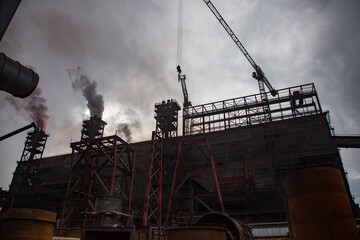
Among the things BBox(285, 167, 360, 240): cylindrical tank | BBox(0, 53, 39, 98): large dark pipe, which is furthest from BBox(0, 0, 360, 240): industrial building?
BBox(0, 53, 39, 98): large dark pipe

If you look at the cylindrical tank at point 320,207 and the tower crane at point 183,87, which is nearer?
the cylindrical tank at point 320,207

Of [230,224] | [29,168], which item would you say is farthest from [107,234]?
[29,168]

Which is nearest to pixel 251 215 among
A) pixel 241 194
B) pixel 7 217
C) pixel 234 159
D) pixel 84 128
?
pixel 241 194

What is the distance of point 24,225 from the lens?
7.59m

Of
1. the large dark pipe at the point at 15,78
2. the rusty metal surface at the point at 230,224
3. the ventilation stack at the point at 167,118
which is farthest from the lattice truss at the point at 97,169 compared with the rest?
the ventilation stack at the point at 167,118

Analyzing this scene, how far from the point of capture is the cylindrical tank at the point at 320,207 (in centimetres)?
676

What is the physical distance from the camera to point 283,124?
31.9 meters

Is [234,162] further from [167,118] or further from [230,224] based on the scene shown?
[230,224]

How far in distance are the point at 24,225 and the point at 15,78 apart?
5147mm

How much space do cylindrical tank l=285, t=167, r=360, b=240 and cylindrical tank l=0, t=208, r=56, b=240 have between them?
7861mm

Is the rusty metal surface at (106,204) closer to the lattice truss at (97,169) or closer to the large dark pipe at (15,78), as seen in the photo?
the lattice truss at (97,169)

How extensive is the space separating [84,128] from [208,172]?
2472 centimetres

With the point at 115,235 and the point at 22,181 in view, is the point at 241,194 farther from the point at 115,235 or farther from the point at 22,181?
the point at 22,181

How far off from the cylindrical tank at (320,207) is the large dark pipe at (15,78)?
25.0 feet
